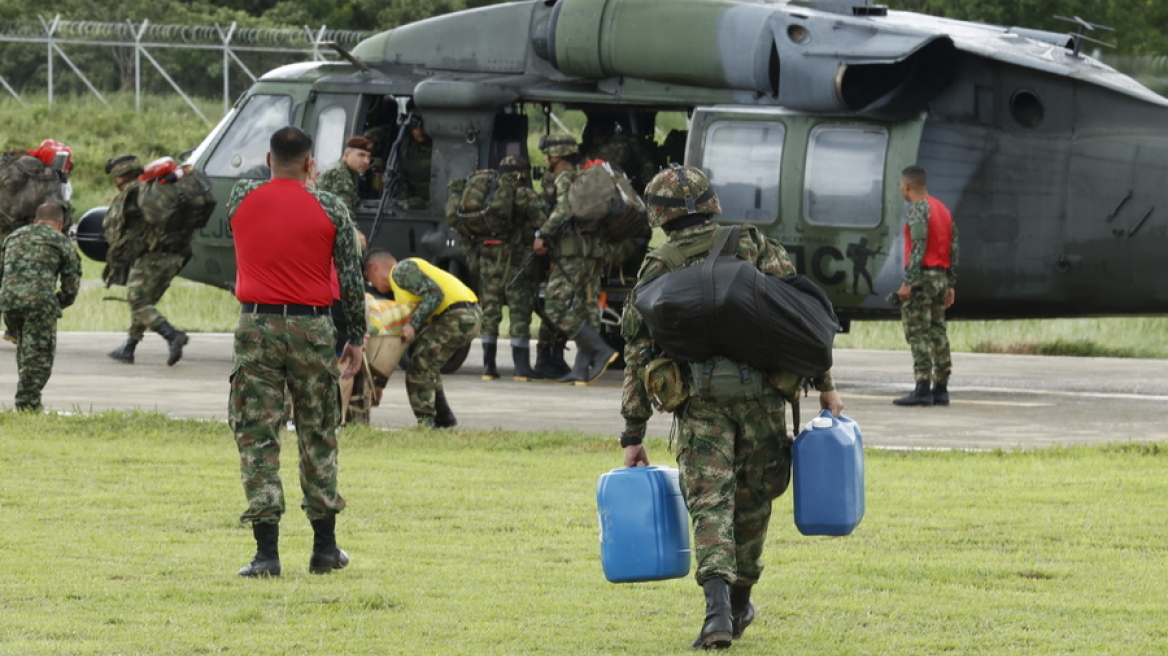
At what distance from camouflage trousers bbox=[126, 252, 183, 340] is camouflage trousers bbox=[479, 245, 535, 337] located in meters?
2.99

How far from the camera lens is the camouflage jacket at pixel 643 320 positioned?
6664 mm

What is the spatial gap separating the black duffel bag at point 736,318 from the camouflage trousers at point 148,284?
11055 mm

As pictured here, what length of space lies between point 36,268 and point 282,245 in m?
5.69

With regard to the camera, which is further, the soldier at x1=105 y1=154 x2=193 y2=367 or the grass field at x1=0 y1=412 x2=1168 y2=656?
the soldier at x1=105 y1=154 x2=193 y2=367

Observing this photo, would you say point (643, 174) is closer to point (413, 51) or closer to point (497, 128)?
point (497, 128)

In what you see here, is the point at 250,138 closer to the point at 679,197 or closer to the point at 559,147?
the point at 559,147

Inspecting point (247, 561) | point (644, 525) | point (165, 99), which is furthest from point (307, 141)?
point (165, 99)

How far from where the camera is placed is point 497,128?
16.9 m

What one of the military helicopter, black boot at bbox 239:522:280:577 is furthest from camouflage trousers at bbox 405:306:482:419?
black boot at bbox 239:522:280:577

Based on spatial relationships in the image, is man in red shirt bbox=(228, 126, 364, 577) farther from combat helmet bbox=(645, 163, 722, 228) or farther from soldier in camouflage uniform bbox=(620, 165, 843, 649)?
combat helmet bbox=(645, 163, 722, 228)

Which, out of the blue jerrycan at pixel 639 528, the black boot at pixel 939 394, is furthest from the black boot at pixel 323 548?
the black boot at pixel 939 394

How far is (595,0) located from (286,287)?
8698 mm

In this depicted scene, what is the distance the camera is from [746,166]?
15.6 meters

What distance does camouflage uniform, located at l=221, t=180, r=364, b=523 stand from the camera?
771 centimetres
